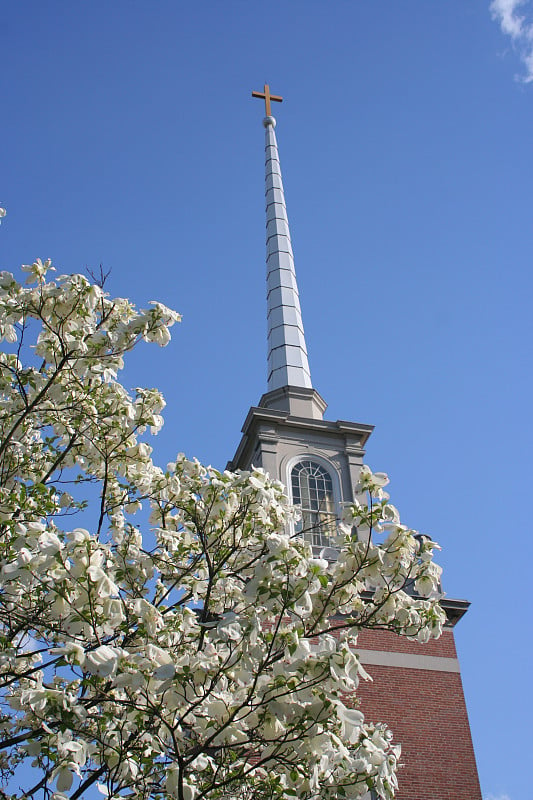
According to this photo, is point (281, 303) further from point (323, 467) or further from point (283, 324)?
point (323, 467)

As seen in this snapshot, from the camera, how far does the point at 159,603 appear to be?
30.5ft

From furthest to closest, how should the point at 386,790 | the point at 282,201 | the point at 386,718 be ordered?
the point at 282,201
the point at 386,718
the point at 386,790

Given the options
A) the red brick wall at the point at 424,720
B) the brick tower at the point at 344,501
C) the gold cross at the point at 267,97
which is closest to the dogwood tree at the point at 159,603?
the brick tower at the point at 344,501

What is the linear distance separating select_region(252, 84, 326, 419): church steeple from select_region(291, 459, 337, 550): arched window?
87.0 inches

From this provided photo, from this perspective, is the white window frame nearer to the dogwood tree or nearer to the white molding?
the white molding

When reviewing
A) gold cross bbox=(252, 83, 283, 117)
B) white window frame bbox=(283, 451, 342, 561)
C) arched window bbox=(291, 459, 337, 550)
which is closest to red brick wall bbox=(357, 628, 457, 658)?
arched window bbox=(291, 459, 337, 550)

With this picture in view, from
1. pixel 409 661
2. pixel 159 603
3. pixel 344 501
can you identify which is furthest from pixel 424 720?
pixel 159 603

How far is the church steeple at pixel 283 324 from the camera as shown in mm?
22000

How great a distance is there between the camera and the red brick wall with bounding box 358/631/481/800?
15195mm

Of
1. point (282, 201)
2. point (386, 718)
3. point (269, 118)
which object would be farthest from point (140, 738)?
point (269, 118)

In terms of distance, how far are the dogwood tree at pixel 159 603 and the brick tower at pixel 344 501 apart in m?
3.00

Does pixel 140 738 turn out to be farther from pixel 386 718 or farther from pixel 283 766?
pixel 386 718

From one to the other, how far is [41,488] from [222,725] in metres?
2.89

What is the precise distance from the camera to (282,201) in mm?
29516
